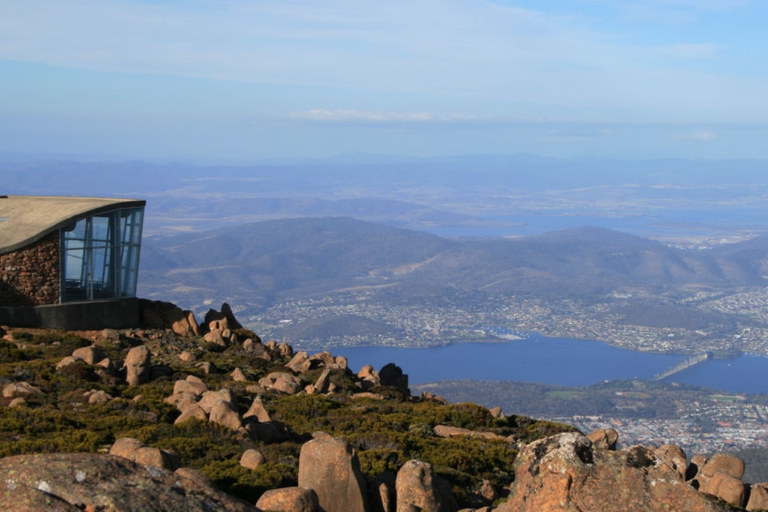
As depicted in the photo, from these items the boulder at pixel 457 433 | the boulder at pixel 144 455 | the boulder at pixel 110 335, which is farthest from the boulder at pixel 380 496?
the boulder at pixel 110 335

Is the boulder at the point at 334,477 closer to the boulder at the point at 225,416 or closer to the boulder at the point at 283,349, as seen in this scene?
the boulder at the point at 225,416

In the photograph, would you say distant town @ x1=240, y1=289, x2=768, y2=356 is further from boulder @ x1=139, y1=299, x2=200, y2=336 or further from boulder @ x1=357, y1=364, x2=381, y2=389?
boulder @ x1=357, y1=364, x2=381, y2=389

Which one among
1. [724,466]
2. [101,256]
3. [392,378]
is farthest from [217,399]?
[101,256]

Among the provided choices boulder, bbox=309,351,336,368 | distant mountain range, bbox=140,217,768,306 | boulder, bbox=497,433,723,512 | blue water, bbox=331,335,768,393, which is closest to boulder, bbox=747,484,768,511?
boulder, bbox=497,433,723,512

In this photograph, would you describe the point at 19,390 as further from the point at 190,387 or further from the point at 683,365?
the point at 683,365

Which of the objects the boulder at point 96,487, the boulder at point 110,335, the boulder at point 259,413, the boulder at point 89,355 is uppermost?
the boulder at point 96,487

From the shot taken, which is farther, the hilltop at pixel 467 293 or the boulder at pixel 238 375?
the hilltop at pixel 467 293
